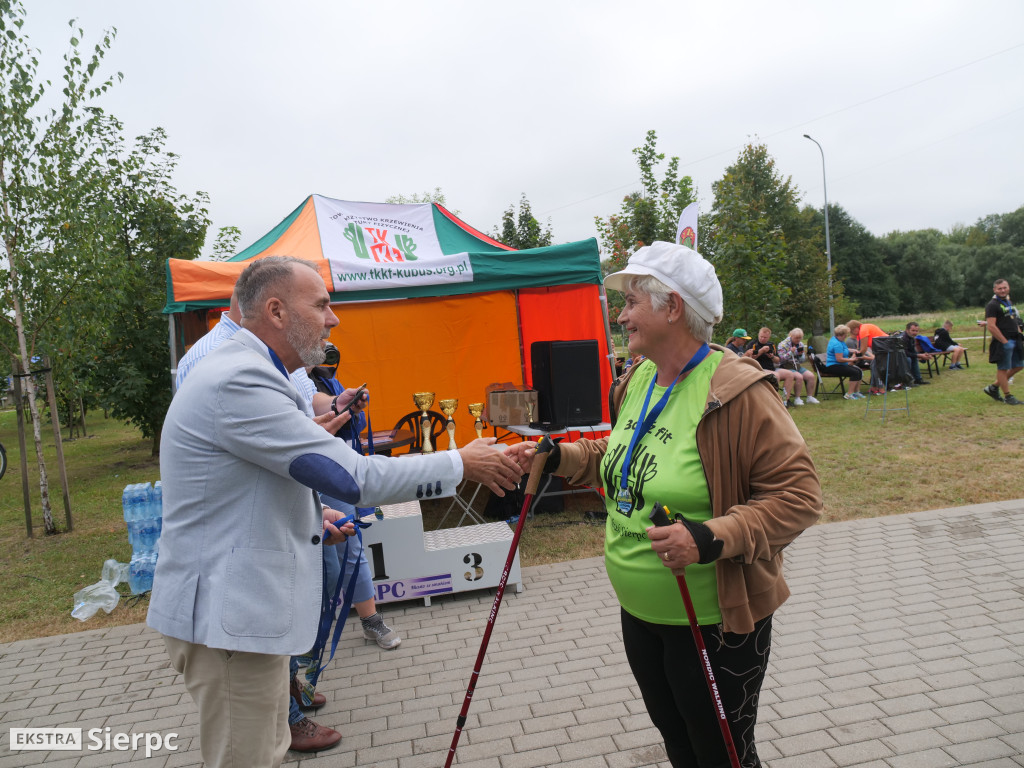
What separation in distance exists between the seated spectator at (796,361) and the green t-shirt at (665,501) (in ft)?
42.2

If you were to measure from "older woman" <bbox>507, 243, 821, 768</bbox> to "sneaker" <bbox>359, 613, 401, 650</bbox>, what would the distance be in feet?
8.60

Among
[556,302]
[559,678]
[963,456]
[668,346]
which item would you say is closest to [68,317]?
[556,302]

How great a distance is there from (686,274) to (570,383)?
192 inches

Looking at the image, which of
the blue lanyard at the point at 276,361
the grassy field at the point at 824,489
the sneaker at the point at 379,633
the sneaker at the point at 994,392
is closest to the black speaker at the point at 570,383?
the grassy field at the point at 824,489

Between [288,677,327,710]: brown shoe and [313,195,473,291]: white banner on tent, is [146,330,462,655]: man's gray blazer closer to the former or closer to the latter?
[288,677,327,710]: brown shoe

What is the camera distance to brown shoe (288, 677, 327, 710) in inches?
140

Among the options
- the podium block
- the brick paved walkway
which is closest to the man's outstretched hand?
the brick paved walkway

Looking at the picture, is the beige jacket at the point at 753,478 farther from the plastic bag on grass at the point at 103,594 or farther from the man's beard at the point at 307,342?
the plastic bag on grass at the point at 103,594

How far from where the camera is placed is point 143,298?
11961 millimetres

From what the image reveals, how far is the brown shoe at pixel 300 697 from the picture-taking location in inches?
140

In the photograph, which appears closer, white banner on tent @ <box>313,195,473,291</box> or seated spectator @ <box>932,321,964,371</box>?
white banner on tent @ <box>313,195,473,291</box>

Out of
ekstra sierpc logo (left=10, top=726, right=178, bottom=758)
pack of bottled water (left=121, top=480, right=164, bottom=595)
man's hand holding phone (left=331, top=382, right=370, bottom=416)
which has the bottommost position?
ekstra sierpc logo (left=10, top=726, right=178, bottom=758)

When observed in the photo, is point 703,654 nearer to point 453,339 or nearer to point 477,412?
point 477,412

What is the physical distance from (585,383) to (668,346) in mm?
4860
